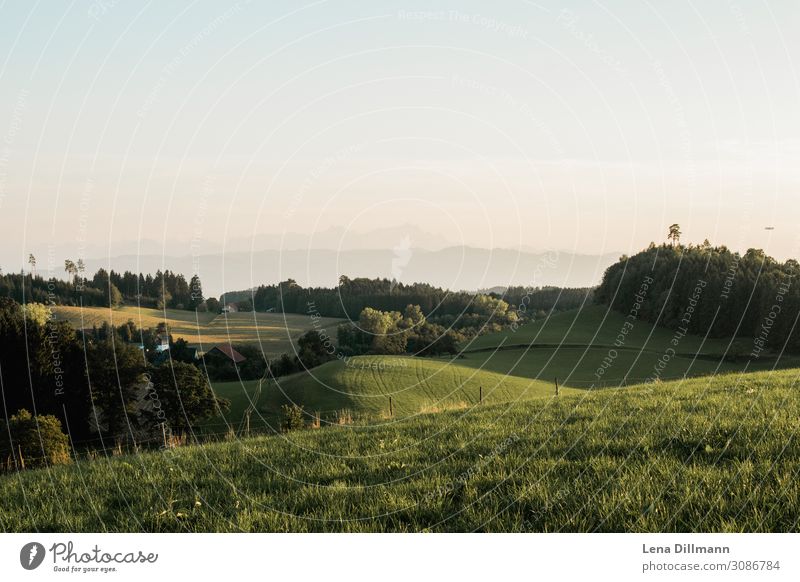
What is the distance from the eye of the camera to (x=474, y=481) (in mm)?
9344

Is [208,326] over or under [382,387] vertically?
over

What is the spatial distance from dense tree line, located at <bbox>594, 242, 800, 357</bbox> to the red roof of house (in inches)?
2066

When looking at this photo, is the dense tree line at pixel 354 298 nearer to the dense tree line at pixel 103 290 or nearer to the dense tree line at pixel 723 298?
the dense tree line at pixel 103 290

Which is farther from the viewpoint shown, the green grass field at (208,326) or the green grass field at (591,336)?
the green grass field at (591,336)

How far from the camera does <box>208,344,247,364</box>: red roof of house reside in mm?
58484

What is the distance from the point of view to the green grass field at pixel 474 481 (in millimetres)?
7926

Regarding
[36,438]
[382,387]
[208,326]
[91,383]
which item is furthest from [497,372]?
[36,438]

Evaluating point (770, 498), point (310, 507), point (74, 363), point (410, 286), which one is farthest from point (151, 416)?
point (770, 498)

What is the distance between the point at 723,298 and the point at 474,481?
9296cm

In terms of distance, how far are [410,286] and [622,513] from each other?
3056 cm

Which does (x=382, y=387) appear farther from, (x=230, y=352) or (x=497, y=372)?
(x=497, y=372)

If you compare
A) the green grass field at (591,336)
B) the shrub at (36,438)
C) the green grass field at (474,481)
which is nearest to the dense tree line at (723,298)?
the green grass field at (591,336)

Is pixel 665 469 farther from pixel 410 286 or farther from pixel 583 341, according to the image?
pixel 583 341

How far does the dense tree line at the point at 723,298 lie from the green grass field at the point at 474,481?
78.6m
